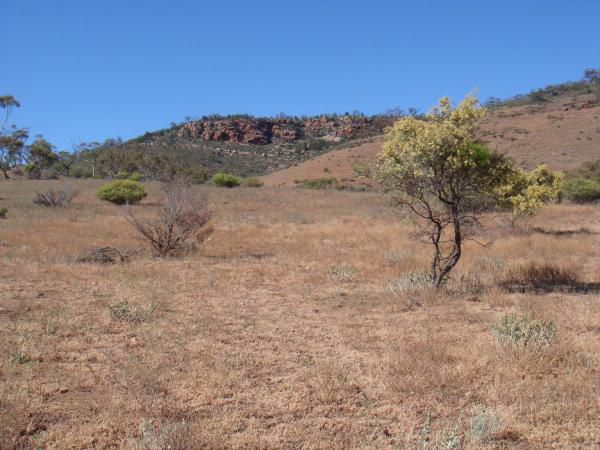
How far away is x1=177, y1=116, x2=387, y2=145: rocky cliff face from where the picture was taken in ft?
333

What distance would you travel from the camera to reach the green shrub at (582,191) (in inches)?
1125

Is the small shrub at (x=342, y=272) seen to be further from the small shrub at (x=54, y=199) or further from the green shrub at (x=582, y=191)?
the green shrub at (x=582, y=191)

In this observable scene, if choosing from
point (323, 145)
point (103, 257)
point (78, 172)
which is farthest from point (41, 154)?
point (103, 257)

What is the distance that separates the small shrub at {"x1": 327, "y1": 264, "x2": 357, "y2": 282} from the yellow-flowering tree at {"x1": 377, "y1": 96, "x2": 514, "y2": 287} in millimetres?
2104

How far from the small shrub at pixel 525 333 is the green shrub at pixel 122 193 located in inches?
969

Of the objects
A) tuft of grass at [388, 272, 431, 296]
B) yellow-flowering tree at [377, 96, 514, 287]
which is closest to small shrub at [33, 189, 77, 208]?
tuft of grass at [388, 272, 431, 296]

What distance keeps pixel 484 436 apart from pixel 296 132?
111 metres

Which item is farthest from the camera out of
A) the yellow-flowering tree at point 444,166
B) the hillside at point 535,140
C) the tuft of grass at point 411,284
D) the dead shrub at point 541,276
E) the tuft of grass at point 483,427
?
the hillside at point 535,140

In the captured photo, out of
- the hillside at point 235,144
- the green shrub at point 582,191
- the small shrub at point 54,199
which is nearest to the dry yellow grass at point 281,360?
the small shrub at point 54,199

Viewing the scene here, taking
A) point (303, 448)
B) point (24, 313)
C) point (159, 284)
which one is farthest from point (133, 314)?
point (303, 448)

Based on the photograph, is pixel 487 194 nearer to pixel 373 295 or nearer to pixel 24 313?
pixel 373 295

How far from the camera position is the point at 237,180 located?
42.1 m

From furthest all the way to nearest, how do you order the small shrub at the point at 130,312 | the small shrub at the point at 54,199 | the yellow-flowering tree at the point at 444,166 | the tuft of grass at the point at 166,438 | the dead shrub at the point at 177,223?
the small shrub at the point at 54,199 < the dead shrub at the point at 177,223 < the yellow-flowering tree at the point at 444,166 < the small shrub at the point at 130,312 < the tuft of grass at the point at 166,438

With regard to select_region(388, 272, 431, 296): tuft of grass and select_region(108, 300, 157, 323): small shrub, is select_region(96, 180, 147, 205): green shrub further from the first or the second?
select_region(108, 300, 157, 323): small shrub
